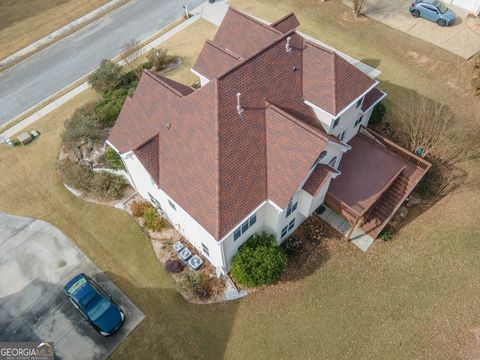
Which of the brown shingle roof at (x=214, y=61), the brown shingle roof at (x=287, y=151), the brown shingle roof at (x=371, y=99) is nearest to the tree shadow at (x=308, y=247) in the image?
the brown shingle roof at (x=287, y=151)

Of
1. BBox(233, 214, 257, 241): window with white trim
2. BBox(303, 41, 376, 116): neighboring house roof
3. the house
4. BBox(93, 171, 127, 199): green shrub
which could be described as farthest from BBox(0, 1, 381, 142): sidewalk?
BBox(233, 214, 257, 241): window with white trim

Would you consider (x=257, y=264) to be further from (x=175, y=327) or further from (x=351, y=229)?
(x=351, y=229)

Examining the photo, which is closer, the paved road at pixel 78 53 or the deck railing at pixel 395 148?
the deck railing at pixel 395 148

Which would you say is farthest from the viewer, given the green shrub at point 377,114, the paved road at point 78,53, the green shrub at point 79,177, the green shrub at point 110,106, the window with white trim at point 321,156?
the paved road at point 78,53

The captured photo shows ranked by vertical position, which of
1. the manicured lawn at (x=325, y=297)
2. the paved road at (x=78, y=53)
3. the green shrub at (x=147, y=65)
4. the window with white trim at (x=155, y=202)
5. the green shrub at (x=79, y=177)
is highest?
the paved road at (x=78, y=53)

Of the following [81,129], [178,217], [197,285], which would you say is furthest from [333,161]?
[81,129]

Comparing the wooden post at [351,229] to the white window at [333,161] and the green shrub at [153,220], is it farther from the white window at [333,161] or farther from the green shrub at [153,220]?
the green shrub at [153,220]

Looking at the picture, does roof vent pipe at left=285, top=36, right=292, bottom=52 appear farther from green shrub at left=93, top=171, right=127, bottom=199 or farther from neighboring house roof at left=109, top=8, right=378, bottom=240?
green shrub at left=93, top=171, right=127, bottom=199
